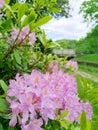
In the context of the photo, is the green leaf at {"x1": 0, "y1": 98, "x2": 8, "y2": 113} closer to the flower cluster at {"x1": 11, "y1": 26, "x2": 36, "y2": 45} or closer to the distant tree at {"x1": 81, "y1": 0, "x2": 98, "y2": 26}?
the flower cluster at {"x1": 11, "y1": 26, "x2": 36, "y2": 45}

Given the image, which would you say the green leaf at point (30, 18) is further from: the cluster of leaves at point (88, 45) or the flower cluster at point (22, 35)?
the cluster of leaves at point (88, 45)

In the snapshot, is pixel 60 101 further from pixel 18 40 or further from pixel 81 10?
pixel 81 10

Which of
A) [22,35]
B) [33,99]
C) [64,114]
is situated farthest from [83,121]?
[22,35]

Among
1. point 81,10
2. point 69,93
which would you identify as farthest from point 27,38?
point 81,10

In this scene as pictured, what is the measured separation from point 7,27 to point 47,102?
47 centimetres

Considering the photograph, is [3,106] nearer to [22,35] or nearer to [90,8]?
[22,35]

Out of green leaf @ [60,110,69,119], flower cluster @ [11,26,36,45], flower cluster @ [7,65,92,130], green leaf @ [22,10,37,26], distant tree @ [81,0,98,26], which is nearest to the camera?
flower cluster @ [7,65,92,130]

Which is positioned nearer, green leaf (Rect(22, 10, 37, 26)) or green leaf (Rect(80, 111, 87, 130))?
green leaf (Rect(80, 111, 87, 130))

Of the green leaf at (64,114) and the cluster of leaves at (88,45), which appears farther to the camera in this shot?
the cluster of leaves at (88,45)

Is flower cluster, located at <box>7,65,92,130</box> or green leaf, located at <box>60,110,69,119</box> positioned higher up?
flower cluster, located at <box>7,65,92,130</box>

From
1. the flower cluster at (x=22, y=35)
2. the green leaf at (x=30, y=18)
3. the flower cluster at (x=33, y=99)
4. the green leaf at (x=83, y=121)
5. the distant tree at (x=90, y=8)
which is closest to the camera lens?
the green leaf at (x=83, y=121)

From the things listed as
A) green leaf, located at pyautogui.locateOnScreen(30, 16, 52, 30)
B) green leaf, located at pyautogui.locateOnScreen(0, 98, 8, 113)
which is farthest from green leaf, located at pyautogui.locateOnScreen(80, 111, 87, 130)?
green leaf, located at pyautogui.locateOnScreen(30, 16, 52, 30)

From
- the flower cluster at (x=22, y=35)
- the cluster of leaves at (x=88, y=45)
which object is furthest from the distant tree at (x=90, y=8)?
the flower cluster at (x=22, y=35)

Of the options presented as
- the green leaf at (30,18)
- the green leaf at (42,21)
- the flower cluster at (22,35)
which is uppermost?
the green leaf at (30,18)
